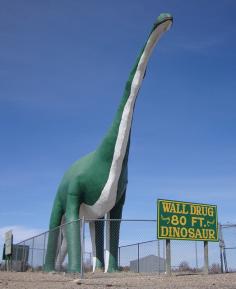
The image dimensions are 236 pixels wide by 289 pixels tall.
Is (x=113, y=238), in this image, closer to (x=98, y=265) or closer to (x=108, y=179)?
(x=98, y=265)

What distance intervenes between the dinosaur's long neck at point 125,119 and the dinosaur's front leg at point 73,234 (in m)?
1.59

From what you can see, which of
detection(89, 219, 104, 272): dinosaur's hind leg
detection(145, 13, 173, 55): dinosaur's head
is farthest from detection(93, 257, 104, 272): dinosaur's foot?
detection(145, 13, 173, 55): dinosaur's head

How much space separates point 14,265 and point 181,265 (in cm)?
983

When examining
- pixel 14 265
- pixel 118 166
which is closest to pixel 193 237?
pixel 118 166

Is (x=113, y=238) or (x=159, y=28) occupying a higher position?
(x=159, y=28)

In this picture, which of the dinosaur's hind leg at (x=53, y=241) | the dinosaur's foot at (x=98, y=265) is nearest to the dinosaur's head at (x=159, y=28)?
the dinosaur's hind leg at (x=53, y=241)

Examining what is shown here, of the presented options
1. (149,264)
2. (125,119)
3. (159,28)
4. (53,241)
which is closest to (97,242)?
(53,241)

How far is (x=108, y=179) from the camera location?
13.1 metres

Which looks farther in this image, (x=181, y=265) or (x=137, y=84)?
(x=181, y=265)

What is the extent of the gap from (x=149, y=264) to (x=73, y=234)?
4159 millimetres

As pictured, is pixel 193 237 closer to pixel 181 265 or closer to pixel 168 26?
pixel 181 265

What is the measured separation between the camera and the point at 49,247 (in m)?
15.3

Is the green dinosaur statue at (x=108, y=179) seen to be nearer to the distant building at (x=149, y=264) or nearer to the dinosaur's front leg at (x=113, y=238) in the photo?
the dinosaur's front leg at (x=113, y=238)

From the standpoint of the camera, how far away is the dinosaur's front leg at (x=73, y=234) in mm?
12031
